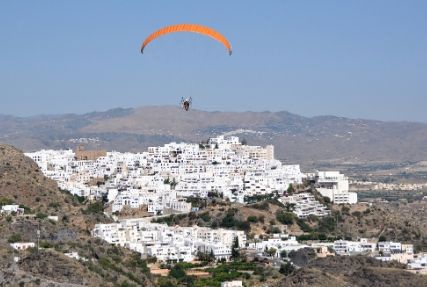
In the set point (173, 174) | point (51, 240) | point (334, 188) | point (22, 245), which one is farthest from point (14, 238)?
point (334, 188)

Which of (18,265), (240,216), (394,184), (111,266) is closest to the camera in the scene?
(18,265)

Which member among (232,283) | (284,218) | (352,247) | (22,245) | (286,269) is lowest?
(232,283)

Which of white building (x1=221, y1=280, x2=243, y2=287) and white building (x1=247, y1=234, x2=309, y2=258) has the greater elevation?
white building (x1=247, y1=234, x2=309, y2=258)

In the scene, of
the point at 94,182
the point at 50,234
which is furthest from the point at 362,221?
the point at 50,234

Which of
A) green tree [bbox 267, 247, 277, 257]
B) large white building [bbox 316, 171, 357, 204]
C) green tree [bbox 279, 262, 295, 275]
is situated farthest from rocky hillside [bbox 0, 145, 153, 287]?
large white building [bbox 316, 171, 357, 204]

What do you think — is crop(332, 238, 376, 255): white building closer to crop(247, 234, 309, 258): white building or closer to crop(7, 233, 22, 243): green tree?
crop(247, 234, 309, 258): white building

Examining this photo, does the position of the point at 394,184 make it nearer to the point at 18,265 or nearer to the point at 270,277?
the point at 270,277

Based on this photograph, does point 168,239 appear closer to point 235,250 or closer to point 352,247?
point 235,250

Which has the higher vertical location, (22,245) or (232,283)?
(22,245)

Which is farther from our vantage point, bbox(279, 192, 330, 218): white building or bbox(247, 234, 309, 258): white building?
bbox(279, 192, 330, 218): white building
